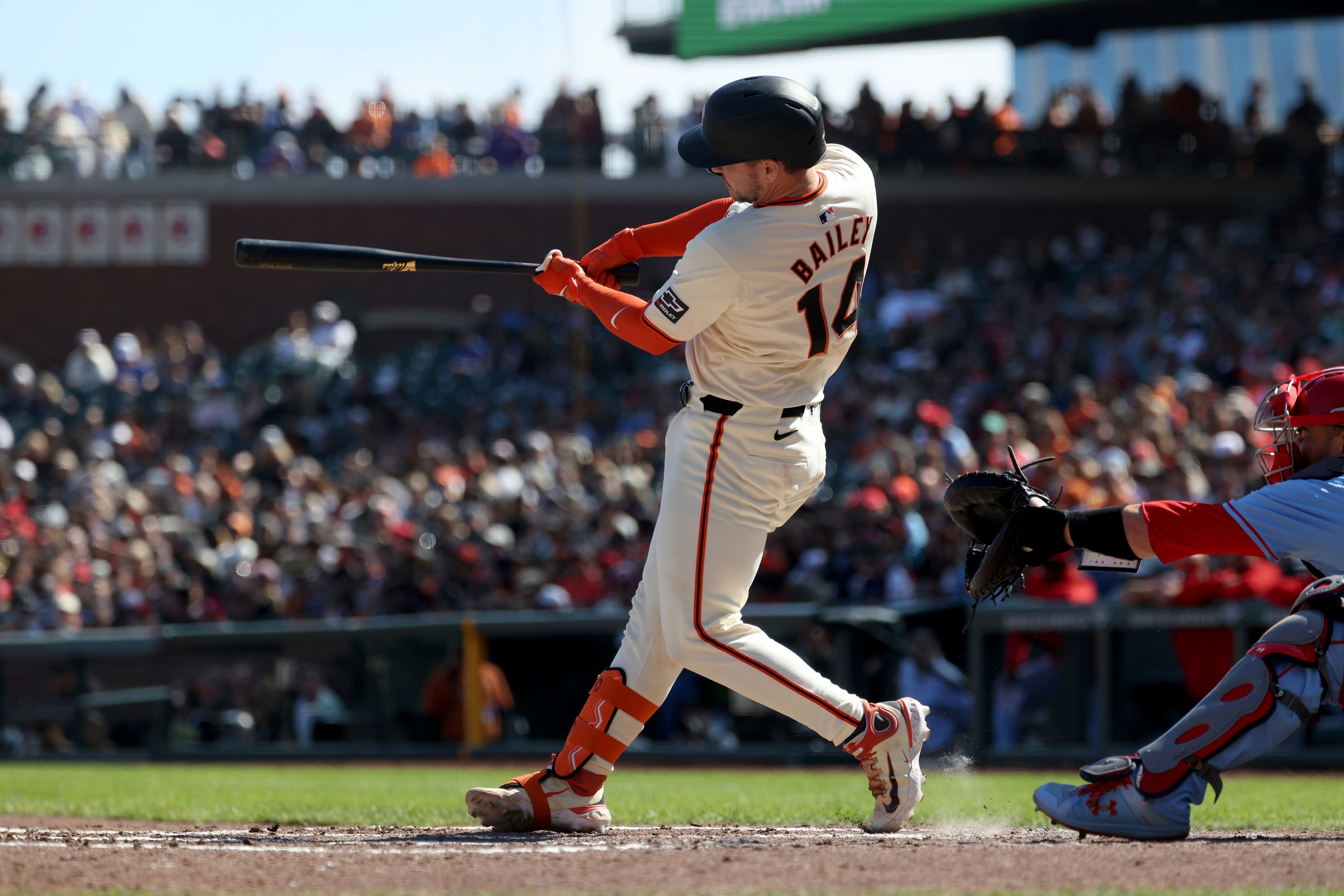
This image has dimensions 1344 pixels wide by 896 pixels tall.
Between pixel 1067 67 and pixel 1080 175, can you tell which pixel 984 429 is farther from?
pixel 1067 67

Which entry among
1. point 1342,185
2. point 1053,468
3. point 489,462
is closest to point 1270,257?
point 1342,185

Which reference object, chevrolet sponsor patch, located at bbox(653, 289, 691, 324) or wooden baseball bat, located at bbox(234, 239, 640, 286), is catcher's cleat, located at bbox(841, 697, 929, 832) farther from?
wooden baseball bat, located at bbox(234, 239, 640, 286)

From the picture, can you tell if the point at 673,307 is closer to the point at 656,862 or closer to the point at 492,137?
the point at 656,862

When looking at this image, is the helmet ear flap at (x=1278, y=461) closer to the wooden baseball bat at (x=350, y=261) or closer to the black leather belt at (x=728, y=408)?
the black leather belt at (x=728, y=408)

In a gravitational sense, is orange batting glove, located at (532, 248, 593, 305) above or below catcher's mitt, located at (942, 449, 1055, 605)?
above

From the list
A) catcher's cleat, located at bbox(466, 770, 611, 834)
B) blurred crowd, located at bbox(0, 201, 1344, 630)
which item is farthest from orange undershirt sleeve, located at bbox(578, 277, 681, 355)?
blurred crowd, located at bbox(0, 201, 1344, 630)

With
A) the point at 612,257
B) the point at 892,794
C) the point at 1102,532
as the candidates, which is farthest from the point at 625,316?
the point at 892,794
